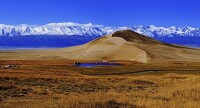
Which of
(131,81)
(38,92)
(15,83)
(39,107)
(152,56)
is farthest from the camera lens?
(152,56)

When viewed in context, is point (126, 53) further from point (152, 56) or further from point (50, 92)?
point (50, 92)

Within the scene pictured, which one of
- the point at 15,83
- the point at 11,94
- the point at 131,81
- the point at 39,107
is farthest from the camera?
the point at 131,81

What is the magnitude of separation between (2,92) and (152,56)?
12826 centimetres

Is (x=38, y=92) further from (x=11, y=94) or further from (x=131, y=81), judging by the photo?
(x=131, y=81)

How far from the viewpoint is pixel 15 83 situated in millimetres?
35594

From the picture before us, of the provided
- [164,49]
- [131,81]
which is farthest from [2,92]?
[164,49]

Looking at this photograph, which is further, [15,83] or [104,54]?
[104,54]

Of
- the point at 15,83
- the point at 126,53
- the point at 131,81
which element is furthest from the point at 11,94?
the point at 126,53

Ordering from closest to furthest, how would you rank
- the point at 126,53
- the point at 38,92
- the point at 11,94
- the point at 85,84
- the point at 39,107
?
the point at 39,107 < the point at 11,94 < the point at 38,92 < the point at 85,84 < the point at 126,53

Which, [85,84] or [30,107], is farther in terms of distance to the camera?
[85,84]

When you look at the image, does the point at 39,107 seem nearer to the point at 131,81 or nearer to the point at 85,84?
the point at 85,84

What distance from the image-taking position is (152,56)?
510 feet

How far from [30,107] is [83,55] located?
15545cm

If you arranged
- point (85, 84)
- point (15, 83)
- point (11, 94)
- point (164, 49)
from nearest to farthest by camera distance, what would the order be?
point (11, 94), point (15, 83), point (85, 84), point (164, 49)
